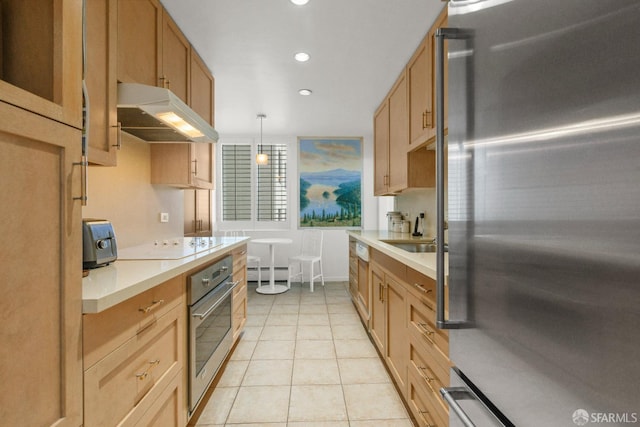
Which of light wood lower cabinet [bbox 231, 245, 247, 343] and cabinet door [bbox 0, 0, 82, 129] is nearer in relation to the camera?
cabinet door [bbox 0, 0, 82, 129]

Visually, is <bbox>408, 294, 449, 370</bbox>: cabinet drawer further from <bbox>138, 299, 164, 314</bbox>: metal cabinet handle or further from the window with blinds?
the window with blinds

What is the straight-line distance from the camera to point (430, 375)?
1417 millimetres

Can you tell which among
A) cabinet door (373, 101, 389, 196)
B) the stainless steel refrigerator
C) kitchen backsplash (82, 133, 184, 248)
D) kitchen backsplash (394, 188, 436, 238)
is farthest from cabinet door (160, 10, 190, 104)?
kitchen backsplash (394, 188, 436, 238)

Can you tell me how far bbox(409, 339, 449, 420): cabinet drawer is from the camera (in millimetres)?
1267

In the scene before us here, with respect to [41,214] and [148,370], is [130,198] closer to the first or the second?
[148,370]

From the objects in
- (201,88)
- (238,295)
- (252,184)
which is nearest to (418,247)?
(238,295)

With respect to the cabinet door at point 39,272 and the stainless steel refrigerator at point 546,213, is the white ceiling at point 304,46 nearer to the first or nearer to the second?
the stainless steel refrigerator at point 546,213

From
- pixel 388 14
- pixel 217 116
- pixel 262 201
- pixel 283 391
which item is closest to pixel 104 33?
pixel 388 14

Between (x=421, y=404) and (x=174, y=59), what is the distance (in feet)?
8.44

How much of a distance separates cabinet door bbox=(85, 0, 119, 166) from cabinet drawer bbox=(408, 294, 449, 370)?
64.0 inches

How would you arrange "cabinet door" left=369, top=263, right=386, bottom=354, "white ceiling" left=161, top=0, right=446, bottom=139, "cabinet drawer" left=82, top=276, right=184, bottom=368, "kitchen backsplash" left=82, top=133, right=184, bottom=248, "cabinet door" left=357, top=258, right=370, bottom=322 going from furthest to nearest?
"cabinet door" left=357, top=258, right=370, bottom=322, "cabinet door" left=369, top=263, right=386, bottom=354, "white ceiling" left=161, top=0, right=446, bottom=139, "kitchen backsplash" left=82, top=133, right=184, bottom=248, "cabinet drawer" left=82, top=276, right=184, bottom=368

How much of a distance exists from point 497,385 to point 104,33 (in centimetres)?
192

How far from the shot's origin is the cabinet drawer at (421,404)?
1363 millimetres

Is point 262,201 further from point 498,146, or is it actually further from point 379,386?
point 498,146
